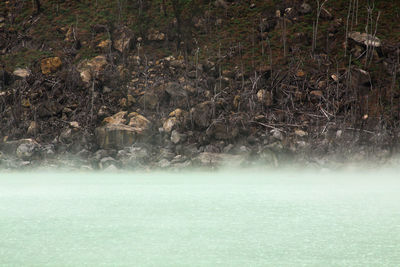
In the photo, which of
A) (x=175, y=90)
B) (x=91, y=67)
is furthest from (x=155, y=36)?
(x=175, y=90)

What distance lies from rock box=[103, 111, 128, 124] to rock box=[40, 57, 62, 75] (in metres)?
3.39

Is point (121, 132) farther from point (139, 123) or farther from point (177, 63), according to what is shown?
point (177, 63)

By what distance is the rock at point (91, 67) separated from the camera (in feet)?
52.0

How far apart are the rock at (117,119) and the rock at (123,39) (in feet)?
10.9

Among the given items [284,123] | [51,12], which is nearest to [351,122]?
[284,123]

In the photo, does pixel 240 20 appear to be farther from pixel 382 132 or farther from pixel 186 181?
pixel 186 181

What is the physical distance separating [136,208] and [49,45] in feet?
42.6

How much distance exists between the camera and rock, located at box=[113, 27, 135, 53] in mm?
17078

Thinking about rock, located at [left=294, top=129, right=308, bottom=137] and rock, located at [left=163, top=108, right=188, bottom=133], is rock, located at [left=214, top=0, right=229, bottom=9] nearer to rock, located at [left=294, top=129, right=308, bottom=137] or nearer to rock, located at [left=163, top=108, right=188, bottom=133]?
rock, located at [left=163, top=108, right=188, bottom=133]

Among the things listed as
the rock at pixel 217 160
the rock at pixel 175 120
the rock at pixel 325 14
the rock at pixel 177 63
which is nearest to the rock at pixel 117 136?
the rock at pixel 175 120

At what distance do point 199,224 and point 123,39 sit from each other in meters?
12.9

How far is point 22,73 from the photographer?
16531mm

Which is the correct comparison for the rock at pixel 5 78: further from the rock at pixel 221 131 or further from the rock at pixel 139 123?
the rock at pixel 221 131

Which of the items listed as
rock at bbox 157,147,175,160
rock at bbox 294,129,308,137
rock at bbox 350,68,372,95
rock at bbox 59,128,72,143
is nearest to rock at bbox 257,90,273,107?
rock at bbox 294,129,308,137
